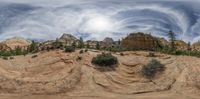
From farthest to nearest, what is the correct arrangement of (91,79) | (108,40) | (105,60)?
(108,40)
(105,60)
(91,79)

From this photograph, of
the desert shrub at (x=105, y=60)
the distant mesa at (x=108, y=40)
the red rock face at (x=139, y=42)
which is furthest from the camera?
the distant mesa at (x=108, y=40)

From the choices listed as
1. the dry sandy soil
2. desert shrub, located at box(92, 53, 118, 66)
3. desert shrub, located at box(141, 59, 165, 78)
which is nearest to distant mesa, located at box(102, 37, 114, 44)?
the dry sandy soil

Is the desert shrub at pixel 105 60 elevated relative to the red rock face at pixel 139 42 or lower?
lower

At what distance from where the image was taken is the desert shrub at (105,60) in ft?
153

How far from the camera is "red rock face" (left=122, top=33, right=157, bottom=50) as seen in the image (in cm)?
5569

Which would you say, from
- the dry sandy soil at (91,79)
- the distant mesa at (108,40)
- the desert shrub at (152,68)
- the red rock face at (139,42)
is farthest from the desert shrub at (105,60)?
the distant mesa at (108,40)

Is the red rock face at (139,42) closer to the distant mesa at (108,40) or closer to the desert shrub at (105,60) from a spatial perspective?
the desert shrub at (105,60)

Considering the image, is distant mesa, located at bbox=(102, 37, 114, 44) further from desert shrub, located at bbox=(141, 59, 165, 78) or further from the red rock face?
desert shrub, located at bbox=(141, 59, 165, 78)

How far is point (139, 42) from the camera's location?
56.0 metres

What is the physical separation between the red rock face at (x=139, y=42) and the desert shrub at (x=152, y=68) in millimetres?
9311

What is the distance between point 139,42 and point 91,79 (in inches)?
530

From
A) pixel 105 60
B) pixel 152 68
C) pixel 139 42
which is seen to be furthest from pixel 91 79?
pixel 139 42

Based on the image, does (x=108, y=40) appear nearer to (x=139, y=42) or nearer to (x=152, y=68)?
(x=139, y=42)

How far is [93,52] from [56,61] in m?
4.39
